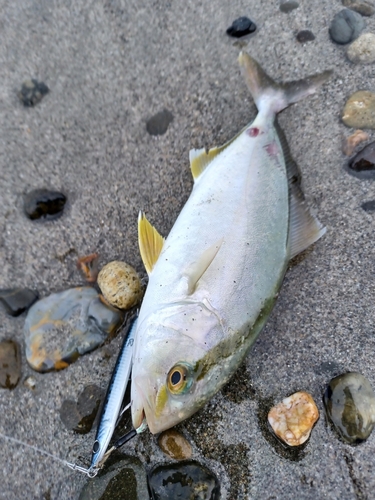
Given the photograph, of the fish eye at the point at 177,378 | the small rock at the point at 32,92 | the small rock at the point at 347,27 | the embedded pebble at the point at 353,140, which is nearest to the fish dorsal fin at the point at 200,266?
the fish eye at the point at 177,378

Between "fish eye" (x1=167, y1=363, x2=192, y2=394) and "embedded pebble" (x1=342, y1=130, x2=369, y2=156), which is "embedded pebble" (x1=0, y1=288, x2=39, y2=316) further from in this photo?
"embedded pebble" (x1=342, y1=130, x2=369, y2=156)

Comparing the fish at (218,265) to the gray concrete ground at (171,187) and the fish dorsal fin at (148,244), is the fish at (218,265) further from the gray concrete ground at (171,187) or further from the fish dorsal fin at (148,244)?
the gray concrete ground at (171,187)

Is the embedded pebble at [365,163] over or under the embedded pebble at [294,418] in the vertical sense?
over

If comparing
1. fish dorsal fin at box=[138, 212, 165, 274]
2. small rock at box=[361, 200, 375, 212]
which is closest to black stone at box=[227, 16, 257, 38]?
small rock at box=[361, 200, 375, 212]

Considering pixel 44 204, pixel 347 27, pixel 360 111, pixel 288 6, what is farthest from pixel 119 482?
pixel 288 6

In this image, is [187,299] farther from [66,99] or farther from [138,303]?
[66,99]

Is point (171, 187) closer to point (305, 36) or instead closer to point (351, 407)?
point (305, 36)
